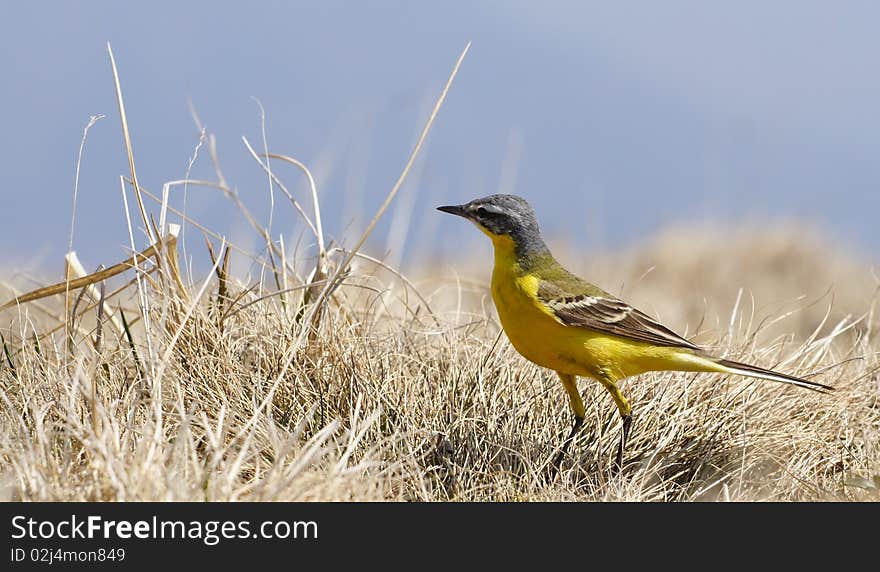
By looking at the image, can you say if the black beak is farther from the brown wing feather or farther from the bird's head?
the brown wing feather

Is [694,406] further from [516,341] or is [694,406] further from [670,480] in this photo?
[516,341]

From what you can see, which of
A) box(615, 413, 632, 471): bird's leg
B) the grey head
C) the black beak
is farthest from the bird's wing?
the black beak

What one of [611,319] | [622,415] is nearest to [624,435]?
[622,415]

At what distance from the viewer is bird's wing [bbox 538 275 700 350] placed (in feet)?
14.0

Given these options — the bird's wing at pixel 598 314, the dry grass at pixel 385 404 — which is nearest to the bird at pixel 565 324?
the bird's wing at pixel 598 314

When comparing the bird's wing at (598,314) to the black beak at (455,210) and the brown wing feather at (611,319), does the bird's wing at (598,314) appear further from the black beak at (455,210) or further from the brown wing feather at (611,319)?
the black beak at (455,210)

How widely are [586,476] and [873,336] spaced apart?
11.0 feet

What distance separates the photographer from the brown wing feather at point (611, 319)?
4273 millimetres

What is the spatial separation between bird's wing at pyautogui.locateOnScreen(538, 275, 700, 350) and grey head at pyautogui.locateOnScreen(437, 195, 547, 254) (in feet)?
0.67

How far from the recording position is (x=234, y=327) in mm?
5004

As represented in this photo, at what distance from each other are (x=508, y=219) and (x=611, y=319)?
1.97 feet

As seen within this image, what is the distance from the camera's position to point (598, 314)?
437cm

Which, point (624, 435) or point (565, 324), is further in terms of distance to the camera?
point (624, 435)

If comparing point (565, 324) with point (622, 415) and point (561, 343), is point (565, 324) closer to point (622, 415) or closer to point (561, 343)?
point (561, 343)
